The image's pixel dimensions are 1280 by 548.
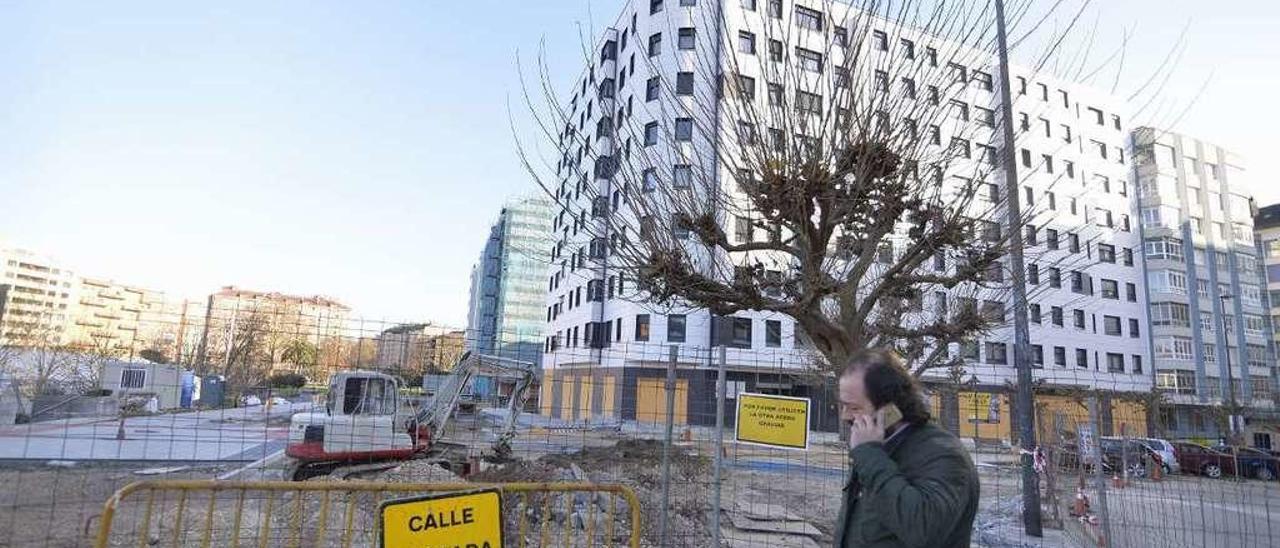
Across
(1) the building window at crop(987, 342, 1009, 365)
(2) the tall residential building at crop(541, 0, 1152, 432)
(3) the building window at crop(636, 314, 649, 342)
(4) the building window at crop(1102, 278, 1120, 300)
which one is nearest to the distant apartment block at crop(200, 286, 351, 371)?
(2) the tall residential building at crop(541, 0, 1152, 432)

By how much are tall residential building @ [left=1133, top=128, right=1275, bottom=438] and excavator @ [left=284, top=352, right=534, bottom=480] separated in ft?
162

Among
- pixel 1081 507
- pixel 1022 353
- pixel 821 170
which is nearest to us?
pixel 821 170

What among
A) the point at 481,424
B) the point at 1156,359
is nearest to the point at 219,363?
the point at 481,424

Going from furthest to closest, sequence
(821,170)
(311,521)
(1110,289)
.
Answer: (1110,289)
(311,521)
(821,170)

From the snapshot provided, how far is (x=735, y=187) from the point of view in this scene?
18.9 ft

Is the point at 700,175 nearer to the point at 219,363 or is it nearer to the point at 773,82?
the point at 773,82

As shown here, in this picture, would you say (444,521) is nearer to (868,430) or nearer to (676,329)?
(868,430)

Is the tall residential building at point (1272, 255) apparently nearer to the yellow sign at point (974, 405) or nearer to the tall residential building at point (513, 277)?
the yellow sign at point (974, 405)

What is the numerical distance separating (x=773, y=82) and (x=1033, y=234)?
2.97 metres

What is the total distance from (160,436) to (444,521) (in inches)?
418

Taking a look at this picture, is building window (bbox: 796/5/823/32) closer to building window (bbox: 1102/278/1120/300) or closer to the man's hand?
the man's hand

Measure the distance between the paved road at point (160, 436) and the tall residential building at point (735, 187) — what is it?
183 inches

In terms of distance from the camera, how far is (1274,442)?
40.8 feet

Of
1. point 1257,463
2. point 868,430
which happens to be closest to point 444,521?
→ point 868,430
